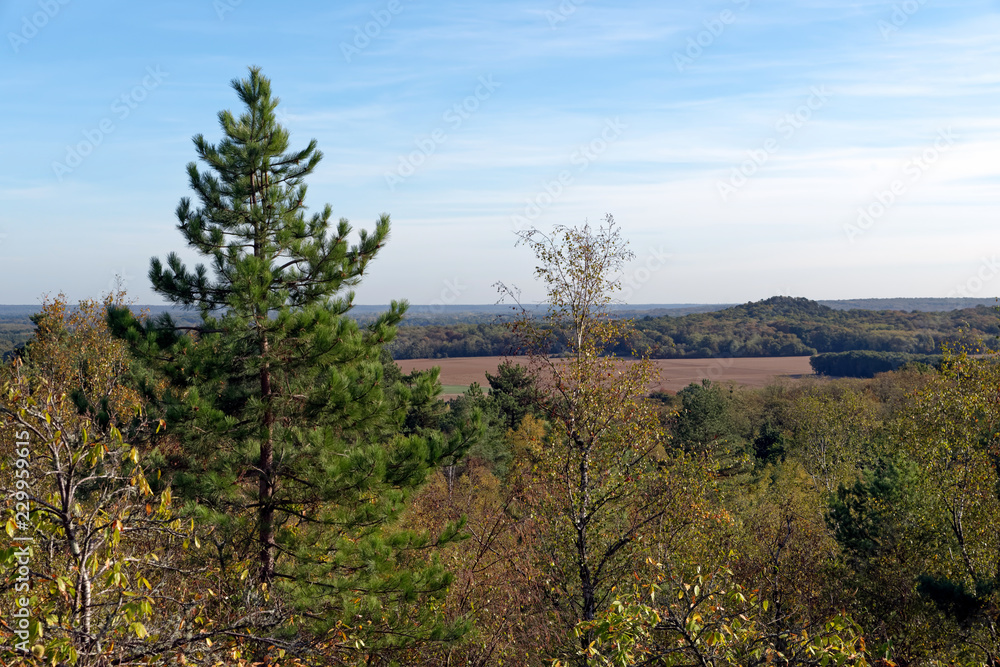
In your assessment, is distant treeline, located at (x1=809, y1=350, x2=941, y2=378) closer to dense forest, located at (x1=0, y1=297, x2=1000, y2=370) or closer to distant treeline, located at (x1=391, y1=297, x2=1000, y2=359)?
dense forest, located at (x1=0, y1=297, x2=1000, y2=370)

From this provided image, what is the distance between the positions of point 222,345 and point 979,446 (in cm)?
1717

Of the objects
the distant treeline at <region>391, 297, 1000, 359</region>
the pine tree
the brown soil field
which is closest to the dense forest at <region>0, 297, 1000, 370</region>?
the distant treeline at <region>391, 297, 1000, 359</region>

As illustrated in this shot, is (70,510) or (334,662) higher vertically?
(70,510)

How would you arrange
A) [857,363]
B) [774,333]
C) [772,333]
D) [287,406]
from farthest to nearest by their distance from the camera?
[772,333] < [774,333] < [857,363] < [287,406]

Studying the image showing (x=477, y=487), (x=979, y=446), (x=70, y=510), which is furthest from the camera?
(x=477, y=487)

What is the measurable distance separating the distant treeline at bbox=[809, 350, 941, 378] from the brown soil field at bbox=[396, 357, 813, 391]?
7.81ft

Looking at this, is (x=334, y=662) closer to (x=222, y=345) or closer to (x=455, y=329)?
(x=222, y=345)

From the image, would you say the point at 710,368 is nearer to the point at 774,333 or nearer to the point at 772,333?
the point at 774,333

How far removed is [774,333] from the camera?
419 feet

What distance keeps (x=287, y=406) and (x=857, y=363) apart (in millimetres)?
106439

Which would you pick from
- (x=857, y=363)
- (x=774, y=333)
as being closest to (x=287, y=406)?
(x=857, y=363)

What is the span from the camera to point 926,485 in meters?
18.0

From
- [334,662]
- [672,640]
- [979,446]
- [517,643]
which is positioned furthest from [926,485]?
[334,662]

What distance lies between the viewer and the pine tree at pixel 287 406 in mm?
11695
